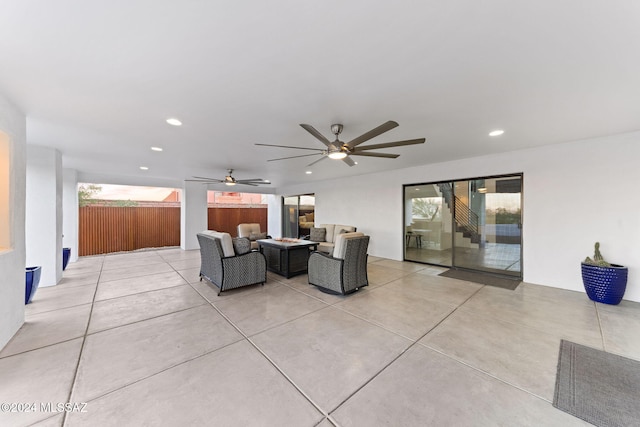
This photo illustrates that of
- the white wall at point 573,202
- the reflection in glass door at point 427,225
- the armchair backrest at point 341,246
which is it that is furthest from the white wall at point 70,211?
the white wall at point 573,202

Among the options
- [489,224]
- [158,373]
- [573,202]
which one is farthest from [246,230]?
[573,202]

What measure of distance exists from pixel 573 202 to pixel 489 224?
141 centimetres

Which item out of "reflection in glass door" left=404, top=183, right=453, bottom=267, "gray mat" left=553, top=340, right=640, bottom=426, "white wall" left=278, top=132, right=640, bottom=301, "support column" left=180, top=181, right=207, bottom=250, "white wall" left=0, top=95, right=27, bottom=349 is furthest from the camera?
"support column" left=180, top=181, right=207, bottom=250

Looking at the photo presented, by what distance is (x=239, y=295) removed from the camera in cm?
367

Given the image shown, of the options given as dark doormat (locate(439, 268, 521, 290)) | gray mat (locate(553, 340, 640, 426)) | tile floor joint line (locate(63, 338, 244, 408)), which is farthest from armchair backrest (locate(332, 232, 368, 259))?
dark doormat (locate(439, 268, 521, 290))

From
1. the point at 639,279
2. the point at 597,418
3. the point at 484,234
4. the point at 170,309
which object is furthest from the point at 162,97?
the point at 639,279

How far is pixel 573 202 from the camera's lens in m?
3.84

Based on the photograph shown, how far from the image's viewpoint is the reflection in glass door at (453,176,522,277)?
15.3ft

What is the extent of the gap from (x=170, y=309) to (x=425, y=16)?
4.07m

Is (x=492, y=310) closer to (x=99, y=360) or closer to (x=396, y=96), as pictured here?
(x=396, y=96)

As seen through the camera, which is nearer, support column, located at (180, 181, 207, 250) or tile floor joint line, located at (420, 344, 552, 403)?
tile floor joint line, located at (420, 344, 552, 403)

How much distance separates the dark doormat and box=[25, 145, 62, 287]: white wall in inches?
293

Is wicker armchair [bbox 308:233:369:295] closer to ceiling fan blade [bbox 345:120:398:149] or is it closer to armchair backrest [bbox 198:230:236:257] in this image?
armchair backrest [bbox 198:230:236:257]

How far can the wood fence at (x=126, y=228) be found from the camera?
289 inches
